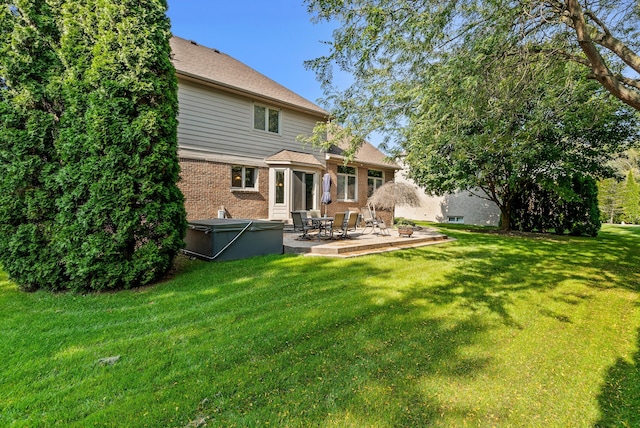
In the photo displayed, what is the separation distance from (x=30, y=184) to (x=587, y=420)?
7566 millimetres

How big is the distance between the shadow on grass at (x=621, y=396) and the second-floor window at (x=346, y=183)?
12.5 meters

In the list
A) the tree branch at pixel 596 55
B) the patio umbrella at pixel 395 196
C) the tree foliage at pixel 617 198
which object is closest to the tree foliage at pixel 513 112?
the tree branch at pixel 596 55

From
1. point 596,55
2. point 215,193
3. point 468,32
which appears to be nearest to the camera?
point 596,55

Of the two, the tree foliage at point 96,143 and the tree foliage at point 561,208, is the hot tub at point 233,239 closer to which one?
the tree foliage at point 96,143

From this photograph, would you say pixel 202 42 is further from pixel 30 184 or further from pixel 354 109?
pixel 30 184

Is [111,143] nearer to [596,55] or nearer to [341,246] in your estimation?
[341,246]

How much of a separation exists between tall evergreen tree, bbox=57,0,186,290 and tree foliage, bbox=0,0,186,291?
15 millimetres

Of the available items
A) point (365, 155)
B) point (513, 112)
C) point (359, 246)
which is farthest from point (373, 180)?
point (513, 112)

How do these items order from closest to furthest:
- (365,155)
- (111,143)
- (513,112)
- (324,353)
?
(324,353), (111,143), (513,112), (365,155)

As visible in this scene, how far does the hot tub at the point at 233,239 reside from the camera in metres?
6.84

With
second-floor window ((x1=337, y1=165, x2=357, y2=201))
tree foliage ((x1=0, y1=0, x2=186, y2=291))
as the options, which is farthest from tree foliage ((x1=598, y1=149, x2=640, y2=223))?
tree foliage ((x1=0, y1=0, x2=186, y2=291))

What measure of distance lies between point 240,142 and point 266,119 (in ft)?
5.26

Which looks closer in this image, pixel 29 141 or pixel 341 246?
pixel 29 141

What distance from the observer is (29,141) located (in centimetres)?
468
